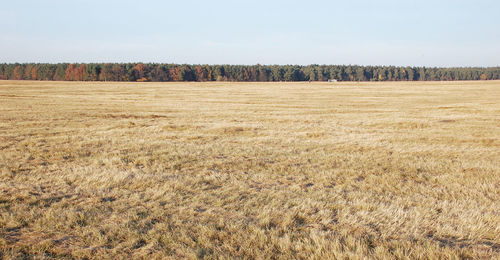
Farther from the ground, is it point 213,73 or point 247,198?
point 213,73

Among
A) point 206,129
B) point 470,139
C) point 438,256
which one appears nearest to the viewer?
point 438,256

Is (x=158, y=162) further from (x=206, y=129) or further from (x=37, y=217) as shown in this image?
(x=206, y=129)

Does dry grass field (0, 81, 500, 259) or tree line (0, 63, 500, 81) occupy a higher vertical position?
tree line (0, 63, 500, 81)

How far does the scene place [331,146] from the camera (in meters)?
13.6

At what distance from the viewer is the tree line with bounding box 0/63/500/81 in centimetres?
12638

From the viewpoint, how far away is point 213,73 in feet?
461

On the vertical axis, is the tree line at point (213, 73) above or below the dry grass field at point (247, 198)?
above

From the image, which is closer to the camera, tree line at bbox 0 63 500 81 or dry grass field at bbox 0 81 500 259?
dry grass field at bbox 0 81 500 259

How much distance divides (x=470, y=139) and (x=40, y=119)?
22752mm

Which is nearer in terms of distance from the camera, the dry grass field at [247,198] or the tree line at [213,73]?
the dry grass field at [247,198]

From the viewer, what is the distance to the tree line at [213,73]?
126375 millimetres

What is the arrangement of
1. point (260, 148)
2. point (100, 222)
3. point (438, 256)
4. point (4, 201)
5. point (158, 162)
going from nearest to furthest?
point (438, 256), point (100, 222), point (4, 201), point (158, 162), point (260, 148)

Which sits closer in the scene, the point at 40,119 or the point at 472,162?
the point at 472,162

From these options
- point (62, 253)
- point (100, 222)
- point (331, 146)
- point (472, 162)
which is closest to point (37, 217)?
point (100, 222)
